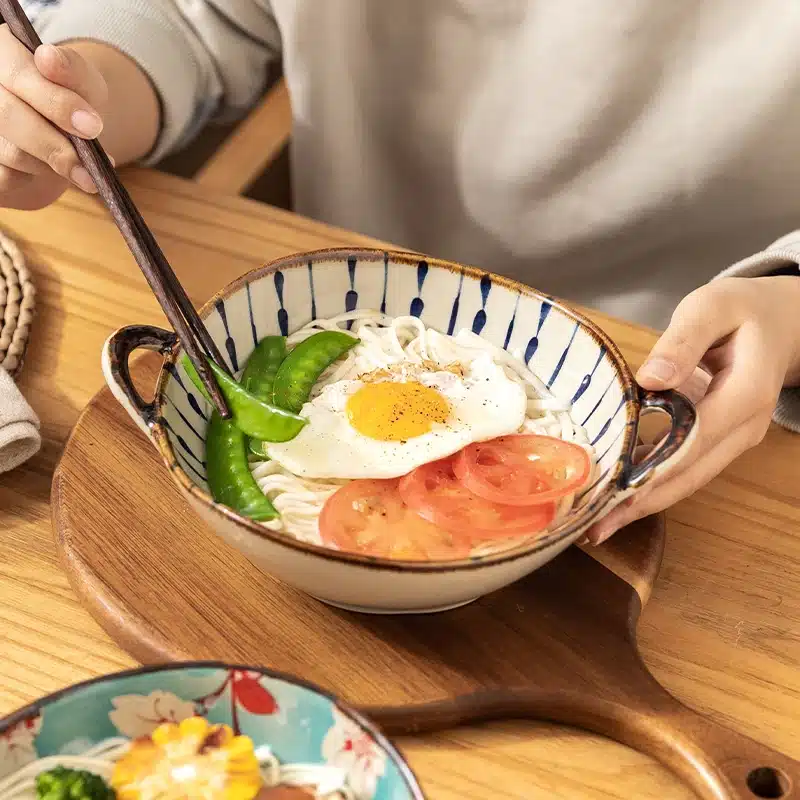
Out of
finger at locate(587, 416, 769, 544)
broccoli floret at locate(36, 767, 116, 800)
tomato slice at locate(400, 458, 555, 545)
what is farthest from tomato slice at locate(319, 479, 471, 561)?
broccoli floret at locate(36, 767, 116, 800)

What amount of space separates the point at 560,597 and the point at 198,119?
1650 millimetres

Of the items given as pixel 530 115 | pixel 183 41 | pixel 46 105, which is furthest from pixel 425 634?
pixel 183 41

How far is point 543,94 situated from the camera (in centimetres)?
228

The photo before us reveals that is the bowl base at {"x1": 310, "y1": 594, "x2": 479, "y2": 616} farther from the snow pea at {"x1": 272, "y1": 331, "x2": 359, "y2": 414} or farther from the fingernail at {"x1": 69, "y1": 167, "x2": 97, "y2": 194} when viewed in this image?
the fingernail at {"x1": 69, "y1": 167, "x2": 97, "y2": 194}

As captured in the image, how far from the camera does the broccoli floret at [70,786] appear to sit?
35.3 inches

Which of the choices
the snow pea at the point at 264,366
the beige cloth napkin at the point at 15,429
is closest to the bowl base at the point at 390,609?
the snow pea at the point at 264,366

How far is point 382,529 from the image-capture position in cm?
131

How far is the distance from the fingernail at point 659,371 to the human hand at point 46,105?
3.03 ft

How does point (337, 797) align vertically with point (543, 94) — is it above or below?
below

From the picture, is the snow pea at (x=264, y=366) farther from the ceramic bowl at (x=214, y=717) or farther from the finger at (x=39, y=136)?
the ceramic bowl at (x=214, y=717)

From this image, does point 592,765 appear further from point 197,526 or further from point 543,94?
point 543,94

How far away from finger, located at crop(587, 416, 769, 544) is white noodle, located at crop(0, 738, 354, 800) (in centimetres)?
58

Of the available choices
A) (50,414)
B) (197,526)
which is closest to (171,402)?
(197,526)

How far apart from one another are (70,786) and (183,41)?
1842 mm
